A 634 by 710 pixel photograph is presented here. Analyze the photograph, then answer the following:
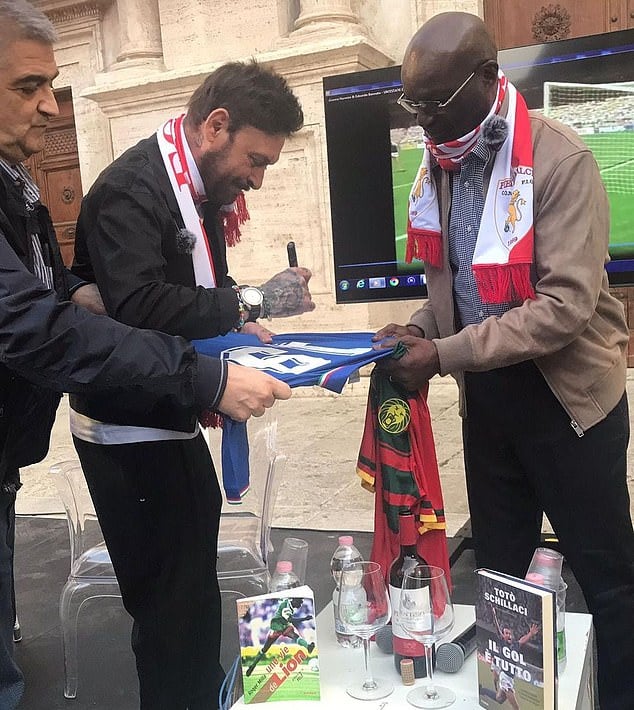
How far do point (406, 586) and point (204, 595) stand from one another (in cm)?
79

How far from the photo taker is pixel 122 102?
6719mm

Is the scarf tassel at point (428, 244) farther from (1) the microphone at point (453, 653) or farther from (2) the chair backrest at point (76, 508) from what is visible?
(2) the chair backrest at point (76, 508)

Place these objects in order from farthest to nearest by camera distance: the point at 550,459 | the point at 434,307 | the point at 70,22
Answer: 1. the point at 70,22
2. the point at 434,307
3. the point at 550,459

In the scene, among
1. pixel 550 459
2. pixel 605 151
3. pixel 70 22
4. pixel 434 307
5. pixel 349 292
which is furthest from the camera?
pixel 70 22

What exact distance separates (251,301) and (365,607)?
0.78 meters

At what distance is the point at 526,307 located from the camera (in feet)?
5.24

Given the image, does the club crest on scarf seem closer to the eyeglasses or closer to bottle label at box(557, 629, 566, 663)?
bottle label at box(557, 629, 566, 663)

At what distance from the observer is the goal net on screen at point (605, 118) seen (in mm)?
2486

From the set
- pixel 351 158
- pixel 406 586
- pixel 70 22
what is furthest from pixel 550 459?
pixel 70 22

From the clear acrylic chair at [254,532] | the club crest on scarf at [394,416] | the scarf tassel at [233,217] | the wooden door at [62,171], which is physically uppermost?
the wooden door at [62,171]

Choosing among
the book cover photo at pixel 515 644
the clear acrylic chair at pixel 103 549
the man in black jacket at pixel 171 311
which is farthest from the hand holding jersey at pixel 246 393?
the clear acrylic chair at pixel 103 549

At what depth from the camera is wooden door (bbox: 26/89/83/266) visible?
7.61 metres

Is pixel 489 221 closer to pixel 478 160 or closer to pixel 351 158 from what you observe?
pixel 478 160

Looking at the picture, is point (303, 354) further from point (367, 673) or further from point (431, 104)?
point (367, 673)
